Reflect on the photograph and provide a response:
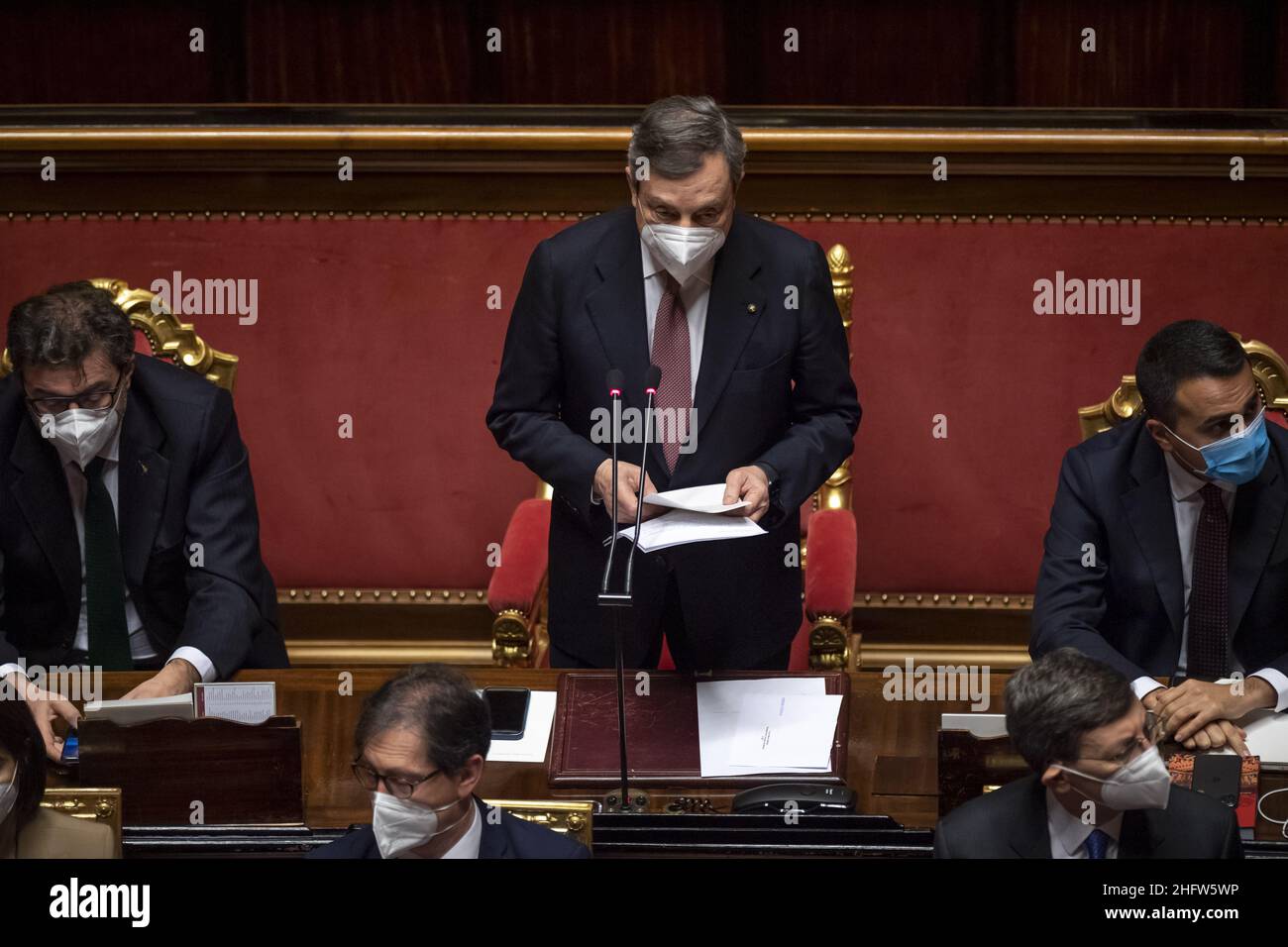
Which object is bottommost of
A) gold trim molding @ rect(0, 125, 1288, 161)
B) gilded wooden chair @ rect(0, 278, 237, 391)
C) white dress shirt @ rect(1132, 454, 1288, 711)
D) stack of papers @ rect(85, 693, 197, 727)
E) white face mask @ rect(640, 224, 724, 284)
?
stack of papers @ rect(85, 693, 197, 727)

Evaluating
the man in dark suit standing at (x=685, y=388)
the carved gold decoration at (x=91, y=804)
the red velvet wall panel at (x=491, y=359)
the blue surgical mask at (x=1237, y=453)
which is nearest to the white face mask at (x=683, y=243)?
the man in dark suit standing at (x=685, y=388)

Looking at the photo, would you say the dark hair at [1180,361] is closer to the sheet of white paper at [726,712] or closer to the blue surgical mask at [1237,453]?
the blue surgical mask at [1237,453]

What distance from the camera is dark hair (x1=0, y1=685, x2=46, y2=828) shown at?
6.79 feet

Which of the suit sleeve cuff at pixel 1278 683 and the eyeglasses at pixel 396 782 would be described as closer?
the eyeglasses at pixel 396 782

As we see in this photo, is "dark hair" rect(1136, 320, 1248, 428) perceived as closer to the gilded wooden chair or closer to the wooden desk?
the wooden desk

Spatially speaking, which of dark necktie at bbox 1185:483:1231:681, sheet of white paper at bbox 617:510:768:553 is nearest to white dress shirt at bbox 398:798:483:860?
sheet of white paper at bbox 617:510:768:553

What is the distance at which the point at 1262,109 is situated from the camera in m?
4.09

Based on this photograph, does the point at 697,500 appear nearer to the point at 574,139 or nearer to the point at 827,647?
the point at 827,647

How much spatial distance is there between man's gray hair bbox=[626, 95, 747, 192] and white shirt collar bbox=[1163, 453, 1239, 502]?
2.87 ft

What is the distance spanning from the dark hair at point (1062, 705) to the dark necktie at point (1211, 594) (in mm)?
763

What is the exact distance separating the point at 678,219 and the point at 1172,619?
3.39 ft

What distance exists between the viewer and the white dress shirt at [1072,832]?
6.64 feet

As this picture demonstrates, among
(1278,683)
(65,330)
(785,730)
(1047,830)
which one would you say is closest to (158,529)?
(65,330)

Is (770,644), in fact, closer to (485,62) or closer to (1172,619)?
(1172,619)
